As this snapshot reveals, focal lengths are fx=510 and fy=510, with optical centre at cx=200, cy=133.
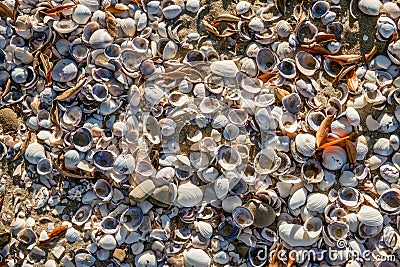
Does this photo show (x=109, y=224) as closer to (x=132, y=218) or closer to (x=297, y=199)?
(x=132, y=218)

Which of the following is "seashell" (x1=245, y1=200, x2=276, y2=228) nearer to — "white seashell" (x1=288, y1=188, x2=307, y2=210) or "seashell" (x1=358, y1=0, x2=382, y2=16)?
"white seashell" (x1=288, y1=188, x2=307, y2=210)

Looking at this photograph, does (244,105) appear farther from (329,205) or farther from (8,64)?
(8,64)

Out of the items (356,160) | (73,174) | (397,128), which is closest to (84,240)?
(73,174)

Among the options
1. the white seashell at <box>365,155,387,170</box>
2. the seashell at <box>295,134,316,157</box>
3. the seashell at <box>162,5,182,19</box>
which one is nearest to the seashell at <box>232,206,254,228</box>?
the seashell at <box>295,134,316,157</box>

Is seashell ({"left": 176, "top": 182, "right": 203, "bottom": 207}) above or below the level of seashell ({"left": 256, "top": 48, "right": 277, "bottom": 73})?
below

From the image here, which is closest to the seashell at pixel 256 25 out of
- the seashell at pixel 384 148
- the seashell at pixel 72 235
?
the seashell at pixel 384 148

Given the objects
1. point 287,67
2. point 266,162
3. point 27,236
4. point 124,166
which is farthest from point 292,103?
point 27,236
